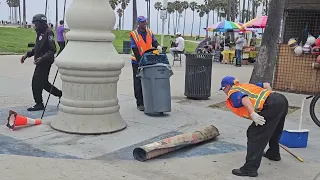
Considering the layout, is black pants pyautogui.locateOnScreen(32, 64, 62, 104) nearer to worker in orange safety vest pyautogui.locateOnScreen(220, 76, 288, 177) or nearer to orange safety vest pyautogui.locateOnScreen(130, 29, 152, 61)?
orange safety vest pyautogui.locateOnScreen(130, 29, 152, 61)

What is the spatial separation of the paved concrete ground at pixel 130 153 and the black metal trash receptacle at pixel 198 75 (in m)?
1.54

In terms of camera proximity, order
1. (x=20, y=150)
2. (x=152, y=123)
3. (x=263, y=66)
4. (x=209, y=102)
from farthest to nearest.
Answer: (x=263, y=66) → (x=209, y=102) → (x=152, y=123) → (x=20, y=150)

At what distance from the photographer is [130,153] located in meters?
5.02

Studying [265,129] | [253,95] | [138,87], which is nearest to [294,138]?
[265,129]

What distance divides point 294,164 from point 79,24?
11.3 ft

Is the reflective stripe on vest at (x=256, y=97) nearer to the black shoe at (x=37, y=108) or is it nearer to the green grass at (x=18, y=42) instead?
the black shoe at (x=37, y=108)

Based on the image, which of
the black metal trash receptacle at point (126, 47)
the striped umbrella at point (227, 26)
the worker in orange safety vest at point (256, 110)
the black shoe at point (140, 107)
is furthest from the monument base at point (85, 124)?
the black metal trash receptacle at point (126, 47)

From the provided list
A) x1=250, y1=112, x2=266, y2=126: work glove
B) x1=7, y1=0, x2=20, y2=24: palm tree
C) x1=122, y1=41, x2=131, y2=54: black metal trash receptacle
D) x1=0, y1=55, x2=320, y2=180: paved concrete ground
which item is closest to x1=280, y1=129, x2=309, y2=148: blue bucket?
x1=0, y1=55, x2=320, y2=180: paved concrete ground

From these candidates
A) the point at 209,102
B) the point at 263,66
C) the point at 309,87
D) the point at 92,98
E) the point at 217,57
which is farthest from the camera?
the point at 217,57

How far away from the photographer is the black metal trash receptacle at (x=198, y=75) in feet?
28.7

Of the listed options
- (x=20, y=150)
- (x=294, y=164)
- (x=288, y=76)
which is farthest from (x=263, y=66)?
(x=20, y=150)

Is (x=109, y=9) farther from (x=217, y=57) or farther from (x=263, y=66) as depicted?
(x=217, y=57)

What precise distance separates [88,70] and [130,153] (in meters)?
1.35

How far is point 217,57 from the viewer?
845 inches
